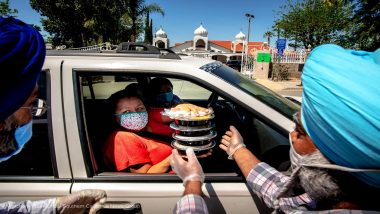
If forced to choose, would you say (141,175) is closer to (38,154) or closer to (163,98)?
(38,154)

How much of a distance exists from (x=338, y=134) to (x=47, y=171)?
1.56 meters

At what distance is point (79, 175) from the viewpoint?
66.6 inches

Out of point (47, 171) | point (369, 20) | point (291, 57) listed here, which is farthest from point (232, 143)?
point (291, 57)

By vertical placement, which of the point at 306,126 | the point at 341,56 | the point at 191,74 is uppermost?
the point at 341,56

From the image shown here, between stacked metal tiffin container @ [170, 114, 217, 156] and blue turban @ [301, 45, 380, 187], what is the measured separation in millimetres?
688

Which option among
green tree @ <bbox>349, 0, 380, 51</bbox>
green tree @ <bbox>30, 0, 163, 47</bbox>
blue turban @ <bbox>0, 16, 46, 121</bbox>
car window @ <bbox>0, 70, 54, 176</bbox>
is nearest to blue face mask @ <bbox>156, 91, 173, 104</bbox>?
car window @ <bbox>0, 70, 54, 176</bbox>

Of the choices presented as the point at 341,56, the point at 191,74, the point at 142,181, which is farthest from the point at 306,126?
the point at 142,181

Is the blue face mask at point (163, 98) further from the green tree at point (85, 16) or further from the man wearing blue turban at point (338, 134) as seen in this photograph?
the green tree at point (85, 16)

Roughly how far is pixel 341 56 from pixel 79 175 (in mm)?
1464

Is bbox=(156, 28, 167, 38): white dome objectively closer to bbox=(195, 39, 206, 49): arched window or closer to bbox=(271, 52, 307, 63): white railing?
bbox=(195, 39, 206, 49): arched window

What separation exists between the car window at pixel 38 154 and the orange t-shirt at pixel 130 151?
0.36 m

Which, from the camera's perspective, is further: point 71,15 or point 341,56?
point 71,15

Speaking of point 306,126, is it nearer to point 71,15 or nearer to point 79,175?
point 79,175

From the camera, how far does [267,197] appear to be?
5.36 feet
